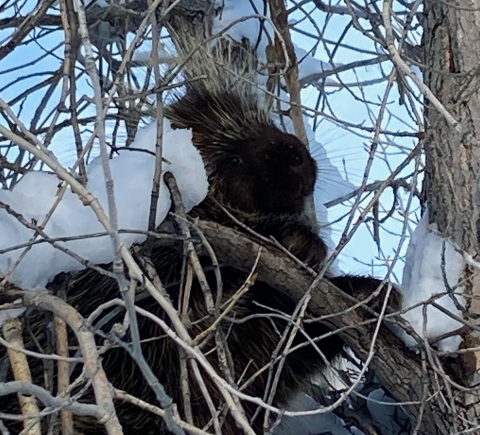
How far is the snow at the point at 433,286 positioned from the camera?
5.74ft

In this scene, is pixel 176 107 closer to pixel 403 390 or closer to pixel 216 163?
pixel 216 163

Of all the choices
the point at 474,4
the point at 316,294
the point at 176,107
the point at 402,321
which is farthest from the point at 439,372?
the point at 176,107

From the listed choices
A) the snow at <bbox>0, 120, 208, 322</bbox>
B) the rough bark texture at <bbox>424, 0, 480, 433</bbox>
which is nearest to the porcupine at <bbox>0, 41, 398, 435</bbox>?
the snow at <bbox>0, 120, 208, 322</bbox>

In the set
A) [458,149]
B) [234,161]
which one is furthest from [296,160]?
[458,149]

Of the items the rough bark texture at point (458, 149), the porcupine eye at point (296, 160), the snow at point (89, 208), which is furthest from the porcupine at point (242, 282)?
the rough bark texture at point (458, 149)

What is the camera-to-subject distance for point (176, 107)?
249cm

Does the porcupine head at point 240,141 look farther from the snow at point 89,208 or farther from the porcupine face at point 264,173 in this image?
the snow at point 89,208

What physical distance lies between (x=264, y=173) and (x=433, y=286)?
2.04 feet

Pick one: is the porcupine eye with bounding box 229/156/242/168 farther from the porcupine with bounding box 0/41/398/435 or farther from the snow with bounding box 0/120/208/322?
the snow with bounding box 0/120/208/322

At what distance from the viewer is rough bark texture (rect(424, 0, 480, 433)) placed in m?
1.74

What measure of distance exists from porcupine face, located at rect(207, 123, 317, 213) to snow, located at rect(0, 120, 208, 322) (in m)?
0.31

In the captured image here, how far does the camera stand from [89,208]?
1.76m

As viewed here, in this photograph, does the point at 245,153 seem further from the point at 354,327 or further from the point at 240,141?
the point at 354,327

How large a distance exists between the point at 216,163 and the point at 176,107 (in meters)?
0.27
